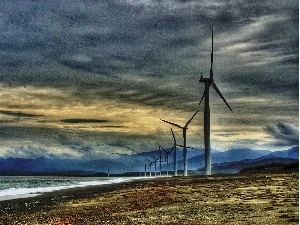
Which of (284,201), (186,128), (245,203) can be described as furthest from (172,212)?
(186,128)

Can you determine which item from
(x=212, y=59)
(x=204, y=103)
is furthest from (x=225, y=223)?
(x=212, y=59)

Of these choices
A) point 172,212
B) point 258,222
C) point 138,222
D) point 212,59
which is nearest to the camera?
point 258,222

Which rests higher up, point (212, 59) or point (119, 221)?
point (212, 59)

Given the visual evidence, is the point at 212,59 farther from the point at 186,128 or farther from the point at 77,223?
the point at 77,223

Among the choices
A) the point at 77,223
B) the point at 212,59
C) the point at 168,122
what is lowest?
the point at 77,223

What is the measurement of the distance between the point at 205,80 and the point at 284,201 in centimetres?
6946

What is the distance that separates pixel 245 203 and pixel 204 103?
6044 centimetres

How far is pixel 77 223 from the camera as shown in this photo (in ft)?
65.6

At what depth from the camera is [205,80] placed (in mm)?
93000

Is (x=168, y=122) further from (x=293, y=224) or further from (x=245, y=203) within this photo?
(x=293, y=224)

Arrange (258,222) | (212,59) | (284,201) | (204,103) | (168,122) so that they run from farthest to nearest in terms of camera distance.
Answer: (168,122)
(212,59)
(204,103)
(284,201)
(258,222)

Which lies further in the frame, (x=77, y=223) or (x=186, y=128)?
(x=186, y=128)

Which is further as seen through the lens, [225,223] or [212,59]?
[212,59]

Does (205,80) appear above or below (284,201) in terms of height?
above
